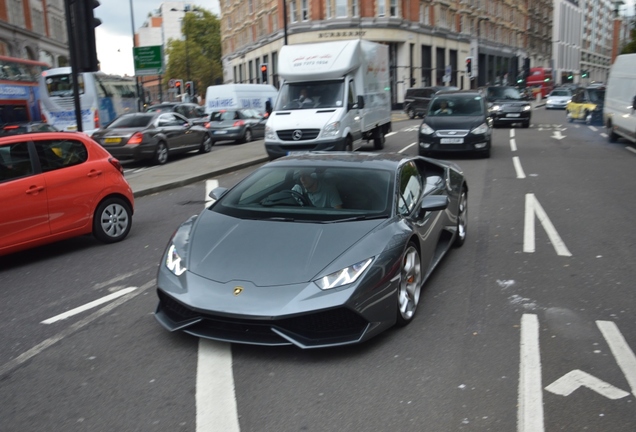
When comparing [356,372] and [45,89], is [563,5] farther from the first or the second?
[356,372]

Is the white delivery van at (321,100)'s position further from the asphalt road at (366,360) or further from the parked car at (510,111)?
the parked car at (510,111)

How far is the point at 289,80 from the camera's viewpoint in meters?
18.1

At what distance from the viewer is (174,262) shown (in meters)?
5.11

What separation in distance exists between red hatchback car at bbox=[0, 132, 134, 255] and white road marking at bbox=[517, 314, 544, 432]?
5391 millimetres

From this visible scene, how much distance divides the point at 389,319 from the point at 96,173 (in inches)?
201

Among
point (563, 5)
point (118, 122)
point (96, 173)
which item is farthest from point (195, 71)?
point (96, 173)

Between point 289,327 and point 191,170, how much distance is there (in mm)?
12685

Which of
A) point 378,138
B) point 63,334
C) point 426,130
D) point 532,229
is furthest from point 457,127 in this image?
point 63,334

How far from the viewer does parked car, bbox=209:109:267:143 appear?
1011 inches

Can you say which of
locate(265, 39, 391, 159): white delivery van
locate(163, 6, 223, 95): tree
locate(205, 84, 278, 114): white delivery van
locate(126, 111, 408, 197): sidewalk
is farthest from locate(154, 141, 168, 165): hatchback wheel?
locate(163, 6, 223, 95): tree

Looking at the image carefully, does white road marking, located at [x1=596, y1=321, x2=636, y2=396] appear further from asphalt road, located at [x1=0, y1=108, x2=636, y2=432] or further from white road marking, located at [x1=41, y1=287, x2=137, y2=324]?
white road marking, located at [x1=41, y1=287, x2=137, y2=324]

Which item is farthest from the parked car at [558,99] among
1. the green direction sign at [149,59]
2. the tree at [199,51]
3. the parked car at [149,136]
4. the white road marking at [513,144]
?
the tree at [199,51]

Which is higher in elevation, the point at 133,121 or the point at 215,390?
the point at 133,121

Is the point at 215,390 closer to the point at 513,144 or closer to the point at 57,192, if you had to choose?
the point at 57,192
